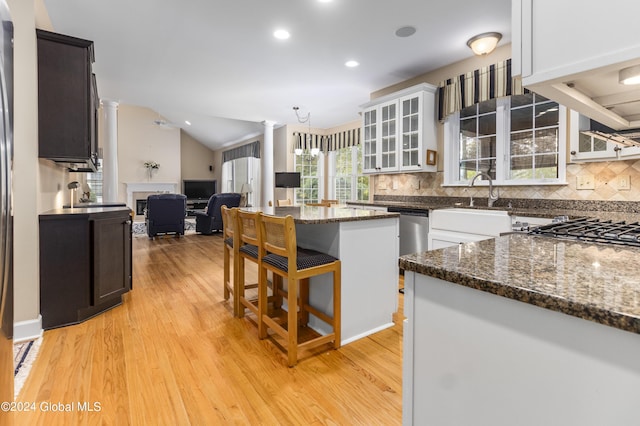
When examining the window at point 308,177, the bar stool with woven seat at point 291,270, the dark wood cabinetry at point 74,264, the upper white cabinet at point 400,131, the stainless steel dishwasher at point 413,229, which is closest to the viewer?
the bar stool with woven seat at point 291,270

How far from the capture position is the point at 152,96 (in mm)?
5656

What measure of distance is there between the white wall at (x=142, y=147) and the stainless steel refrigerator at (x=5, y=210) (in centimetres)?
1021

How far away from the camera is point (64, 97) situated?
2.54 m

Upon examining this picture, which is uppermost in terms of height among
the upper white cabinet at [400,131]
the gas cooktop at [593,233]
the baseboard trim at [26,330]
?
the upper white cabinet at [400,131]

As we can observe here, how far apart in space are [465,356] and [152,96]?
6369 mm

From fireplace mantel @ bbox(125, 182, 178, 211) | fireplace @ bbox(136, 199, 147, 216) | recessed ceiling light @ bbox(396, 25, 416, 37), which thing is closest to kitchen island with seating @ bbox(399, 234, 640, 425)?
recessed ceiling light @ bbox(396, 25, 416, 37)

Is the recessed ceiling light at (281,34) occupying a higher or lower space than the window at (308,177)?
higher

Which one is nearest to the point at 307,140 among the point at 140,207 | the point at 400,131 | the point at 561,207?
the point at 400,131

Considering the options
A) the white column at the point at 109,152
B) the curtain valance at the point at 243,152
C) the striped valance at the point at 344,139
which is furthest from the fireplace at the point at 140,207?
the striped valance at the point at 344,139

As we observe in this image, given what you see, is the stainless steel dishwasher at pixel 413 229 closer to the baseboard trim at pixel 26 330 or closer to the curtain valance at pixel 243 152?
the baseboard trim at pixel 26 330

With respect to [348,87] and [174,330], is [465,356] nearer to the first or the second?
[174,330]

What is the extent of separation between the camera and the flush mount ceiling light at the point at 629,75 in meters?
0.69

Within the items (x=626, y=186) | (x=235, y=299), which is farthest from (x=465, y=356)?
(x=626, y=186)

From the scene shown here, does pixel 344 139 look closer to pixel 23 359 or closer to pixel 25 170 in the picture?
pixel 25 170
